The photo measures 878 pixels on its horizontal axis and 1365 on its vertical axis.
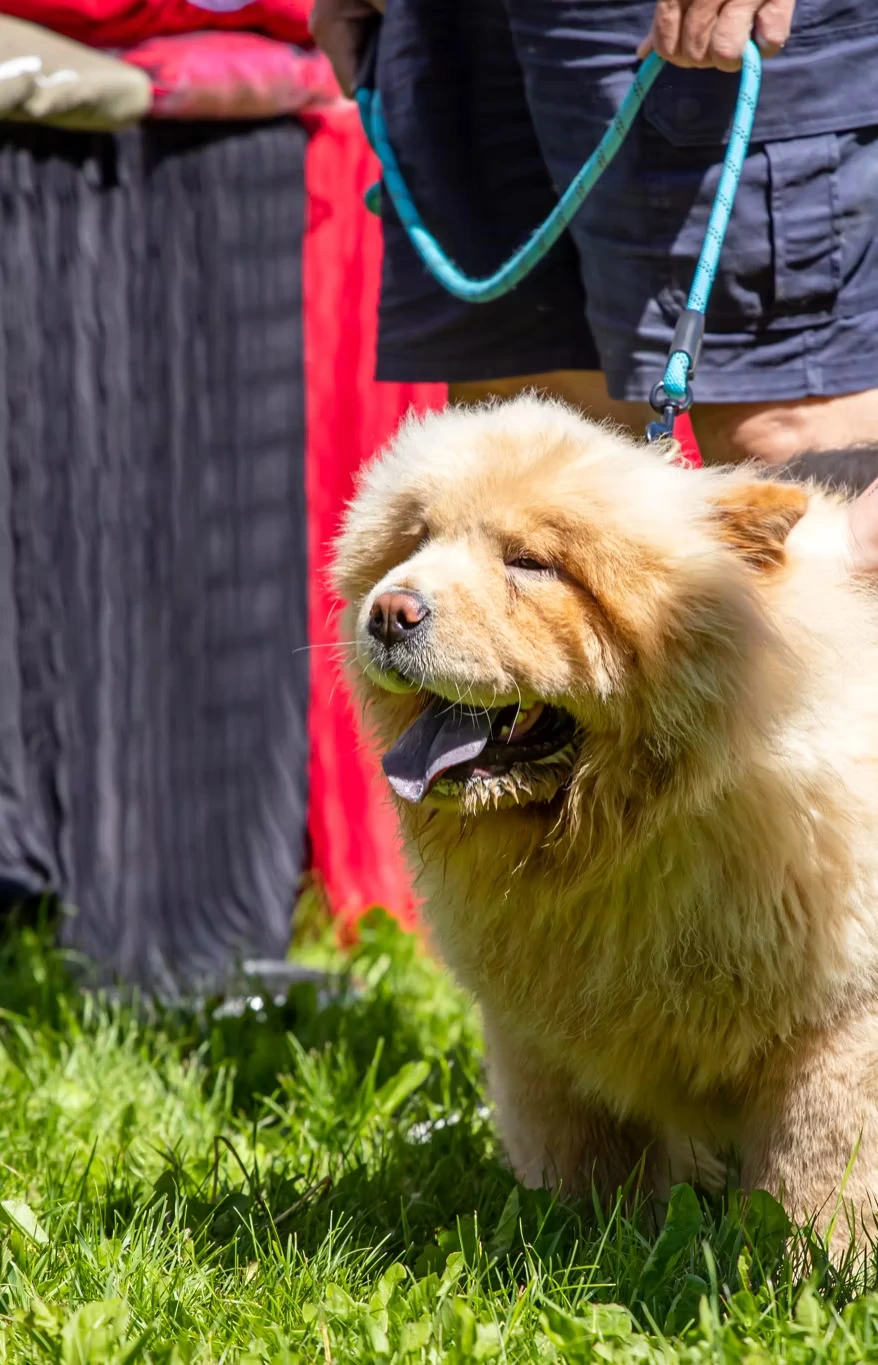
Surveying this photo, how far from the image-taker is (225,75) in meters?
3.65

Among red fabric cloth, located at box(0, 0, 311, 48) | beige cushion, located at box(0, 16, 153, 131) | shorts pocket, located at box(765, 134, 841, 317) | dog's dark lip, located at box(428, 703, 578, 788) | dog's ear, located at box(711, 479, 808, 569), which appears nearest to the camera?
dog's ear, located at box(711, 479, 808, 569)

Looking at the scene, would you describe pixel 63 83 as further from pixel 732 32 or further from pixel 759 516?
pixel 759 516

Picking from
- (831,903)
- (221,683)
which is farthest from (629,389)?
(221,683)

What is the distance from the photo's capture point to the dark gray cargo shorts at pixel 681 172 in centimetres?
240

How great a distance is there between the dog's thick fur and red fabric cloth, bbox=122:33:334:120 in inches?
72.8

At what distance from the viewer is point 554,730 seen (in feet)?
7.06

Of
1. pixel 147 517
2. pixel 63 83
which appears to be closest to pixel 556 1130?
pixel 147 517

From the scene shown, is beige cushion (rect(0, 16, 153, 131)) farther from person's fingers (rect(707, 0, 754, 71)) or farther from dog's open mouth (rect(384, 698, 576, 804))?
dog's open mouth (rect(384, 698, 576, 804))

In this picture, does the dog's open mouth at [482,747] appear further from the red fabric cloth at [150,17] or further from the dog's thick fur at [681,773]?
the red fabric cloth at [150,17]

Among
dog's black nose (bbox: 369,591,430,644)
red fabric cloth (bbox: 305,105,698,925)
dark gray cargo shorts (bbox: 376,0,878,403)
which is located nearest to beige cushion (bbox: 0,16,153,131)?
red fabric cloth (bbox: 305,105,698,925)

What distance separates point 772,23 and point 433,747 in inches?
45.7

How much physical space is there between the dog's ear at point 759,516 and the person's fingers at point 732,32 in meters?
0.64

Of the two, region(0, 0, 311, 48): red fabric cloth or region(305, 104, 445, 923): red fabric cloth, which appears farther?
region(305, 104, 445, 923): red fabric cloth

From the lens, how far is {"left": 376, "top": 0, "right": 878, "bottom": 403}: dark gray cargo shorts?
240 centimetres
